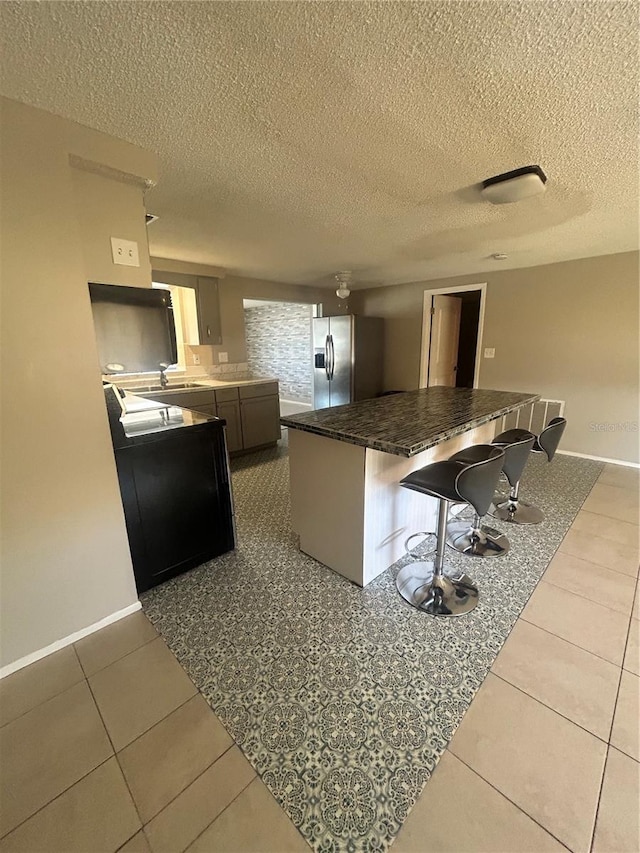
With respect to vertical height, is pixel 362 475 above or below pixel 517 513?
above

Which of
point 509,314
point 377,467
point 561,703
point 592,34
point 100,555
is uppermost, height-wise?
point 592,34

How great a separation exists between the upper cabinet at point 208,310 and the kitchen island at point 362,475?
2.66m

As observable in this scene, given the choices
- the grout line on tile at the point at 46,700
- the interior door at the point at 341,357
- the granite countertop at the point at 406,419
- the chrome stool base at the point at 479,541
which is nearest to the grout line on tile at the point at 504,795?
the granite countertop at the point at 406,419

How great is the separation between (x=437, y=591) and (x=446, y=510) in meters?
0.48

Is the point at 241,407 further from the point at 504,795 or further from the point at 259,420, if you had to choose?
the point at 504,795

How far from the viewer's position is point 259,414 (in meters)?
4.32

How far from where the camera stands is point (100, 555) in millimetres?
1688

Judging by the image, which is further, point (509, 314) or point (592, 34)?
point (509, 314)

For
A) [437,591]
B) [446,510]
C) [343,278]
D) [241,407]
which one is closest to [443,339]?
[343,278]

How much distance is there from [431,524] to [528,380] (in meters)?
2.96

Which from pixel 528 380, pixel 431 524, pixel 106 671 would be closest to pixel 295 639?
pixel 106 671

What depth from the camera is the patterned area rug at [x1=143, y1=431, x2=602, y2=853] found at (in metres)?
1.09

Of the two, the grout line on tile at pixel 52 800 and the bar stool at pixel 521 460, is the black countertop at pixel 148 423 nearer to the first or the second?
the grout line on tile at pixel 52 800

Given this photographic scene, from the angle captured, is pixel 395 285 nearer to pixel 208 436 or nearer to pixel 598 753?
pixel 208 436
